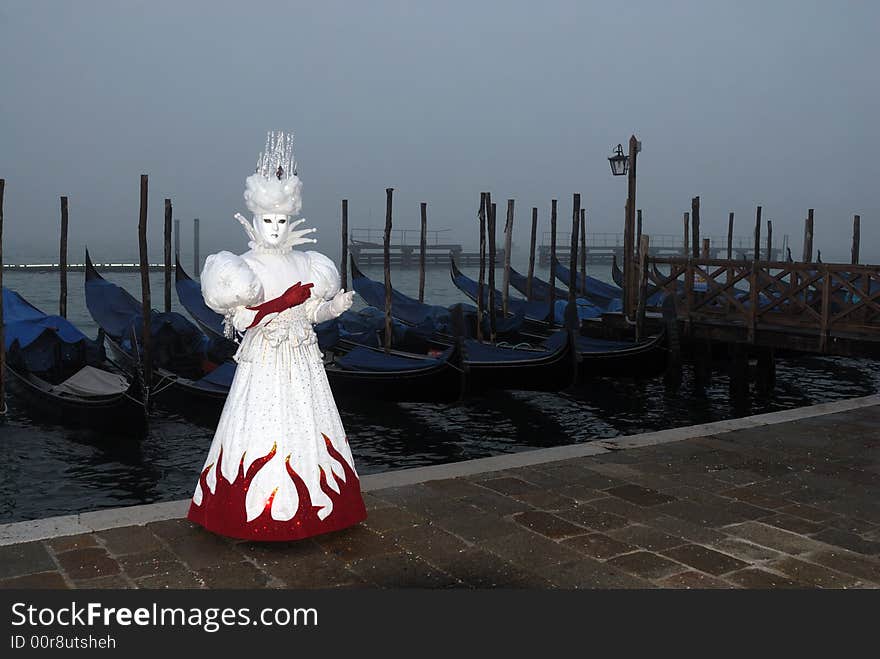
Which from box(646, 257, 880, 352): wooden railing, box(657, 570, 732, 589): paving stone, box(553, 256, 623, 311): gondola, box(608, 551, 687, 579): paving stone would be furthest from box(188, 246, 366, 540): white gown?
box(553, 256, 623, 311): gondola

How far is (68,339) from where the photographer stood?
32.6 ft

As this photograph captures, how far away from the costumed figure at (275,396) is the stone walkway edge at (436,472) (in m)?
0.33

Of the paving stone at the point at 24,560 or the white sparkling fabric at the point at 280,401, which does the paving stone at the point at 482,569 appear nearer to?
the white sparkling fabric at the point at 280,401

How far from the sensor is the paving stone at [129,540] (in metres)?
3.08

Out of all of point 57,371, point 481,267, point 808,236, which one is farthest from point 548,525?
point 808,236

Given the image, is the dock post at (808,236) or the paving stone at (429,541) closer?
the paving stone at (429,541)

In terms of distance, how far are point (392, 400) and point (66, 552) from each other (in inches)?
290

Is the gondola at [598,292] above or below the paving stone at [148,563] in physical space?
above

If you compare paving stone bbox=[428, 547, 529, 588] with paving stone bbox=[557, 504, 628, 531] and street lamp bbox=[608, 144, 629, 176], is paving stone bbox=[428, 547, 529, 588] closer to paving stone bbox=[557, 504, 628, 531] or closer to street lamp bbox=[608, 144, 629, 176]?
paving stone bbox=[557, 504, 628, 531]

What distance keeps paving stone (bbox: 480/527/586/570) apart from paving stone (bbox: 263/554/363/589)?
22.9 inches

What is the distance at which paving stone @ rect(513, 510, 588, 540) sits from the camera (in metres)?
3.34

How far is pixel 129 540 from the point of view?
317 cm

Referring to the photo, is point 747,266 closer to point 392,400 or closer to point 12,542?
point 392,400

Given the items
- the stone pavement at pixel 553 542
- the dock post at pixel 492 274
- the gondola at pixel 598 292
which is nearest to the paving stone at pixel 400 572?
the stone pavement at pixel 553 542
